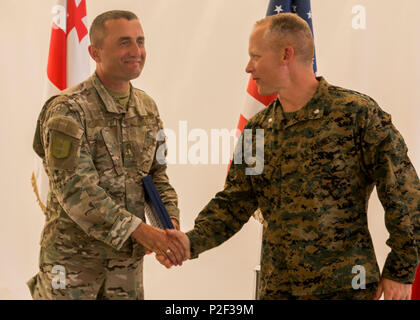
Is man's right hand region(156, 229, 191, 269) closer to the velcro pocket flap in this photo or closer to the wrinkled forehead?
the velcro pocket flap

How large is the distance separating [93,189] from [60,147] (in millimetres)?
196

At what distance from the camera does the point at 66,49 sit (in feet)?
10.3

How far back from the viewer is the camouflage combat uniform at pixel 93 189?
2.01 m

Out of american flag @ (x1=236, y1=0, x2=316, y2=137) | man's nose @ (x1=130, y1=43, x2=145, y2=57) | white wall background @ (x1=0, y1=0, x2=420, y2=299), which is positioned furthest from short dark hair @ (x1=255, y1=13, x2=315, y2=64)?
white wall background @ (x1=0, y1=0, x2=420, y2=299)

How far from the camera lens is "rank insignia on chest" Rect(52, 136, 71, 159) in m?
1.99

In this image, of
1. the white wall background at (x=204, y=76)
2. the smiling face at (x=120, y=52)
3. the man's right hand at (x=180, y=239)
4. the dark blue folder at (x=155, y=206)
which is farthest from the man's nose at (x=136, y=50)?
the white wall background at (x=204, y=76)

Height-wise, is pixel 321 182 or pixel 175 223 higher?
pixel 321 182

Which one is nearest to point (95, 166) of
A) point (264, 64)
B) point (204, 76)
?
point (264, 64)

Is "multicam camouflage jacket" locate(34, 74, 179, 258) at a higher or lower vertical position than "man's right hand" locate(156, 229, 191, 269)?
higher

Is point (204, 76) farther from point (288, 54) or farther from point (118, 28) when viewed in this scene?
point (288, 54)

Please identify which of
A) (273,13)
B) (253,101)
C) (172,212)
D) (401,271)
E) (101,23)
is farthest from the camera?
(253,101)

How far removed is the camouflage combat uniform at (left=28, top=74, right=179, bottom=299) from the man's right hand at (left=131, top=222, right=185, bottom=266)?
0.15 feet

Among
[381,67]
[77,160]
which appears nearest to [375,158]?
[77,160]

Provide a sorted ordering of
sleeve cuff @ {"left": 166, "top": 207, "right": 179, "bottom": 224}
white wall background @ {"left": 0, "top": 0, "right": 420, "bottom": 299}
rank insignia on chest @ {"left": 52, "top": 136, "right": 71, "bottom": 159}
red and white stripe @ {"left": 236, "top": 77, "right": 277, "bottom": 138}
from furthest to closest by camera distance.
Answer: white wall background @ {"left": 0, "top": 0, "right": 420, "bottom": 299} < red and white stripe @ {"left": 236, "top": 77, "right": 277, "bottom": 138} < sleeve cuff @ {"left": 166, "top": 207, "right": 179, "bottom": 224} < rank insignia on chest @ {"left": 52, "top": 136, "right": 71, "bottom": 159}
